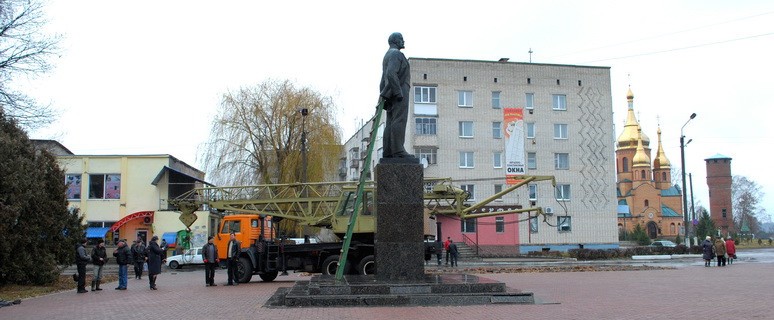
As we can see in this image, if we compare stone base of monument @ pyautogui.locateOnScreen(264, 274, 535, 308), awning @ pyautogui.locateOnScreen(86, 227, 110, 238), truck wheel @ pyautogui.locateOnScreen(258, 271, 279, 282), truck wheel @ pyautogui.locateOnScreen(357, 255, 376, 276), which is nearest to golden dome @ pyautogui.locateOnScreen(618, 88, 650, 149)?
awning @ pyautogui.locateOnScreen(86, 227, 110, 238)

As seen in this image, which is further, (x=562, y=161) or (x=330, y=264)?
(x=562, y=161)

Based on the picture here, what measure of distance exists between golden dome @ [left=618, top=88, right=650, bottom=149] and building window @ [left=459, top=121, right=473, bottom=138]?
228ft

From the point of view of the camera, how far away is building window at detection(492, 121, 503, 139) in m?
55.1

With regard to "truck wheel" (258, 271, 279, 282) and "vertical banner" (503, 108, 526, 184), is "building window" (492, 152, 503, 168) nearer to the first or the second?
"vertical banner" (503, 108, 526, 184)

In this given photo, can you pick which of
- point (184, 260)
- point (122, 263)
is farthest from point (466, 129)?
point (122, 263)

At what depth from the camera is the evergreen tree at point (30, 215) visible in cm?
1878

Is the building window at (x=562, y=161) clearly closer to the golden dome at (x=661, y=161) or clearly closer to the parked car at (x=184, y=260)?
the parked car at (x=184, y=260)

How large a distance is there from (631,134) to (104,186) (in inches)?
3633

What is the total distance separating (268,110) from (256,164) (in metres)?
3.45

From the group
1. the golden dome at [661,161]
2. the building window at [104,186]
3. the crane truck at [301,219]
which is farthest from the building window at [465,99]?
the golden dome at [661,161]

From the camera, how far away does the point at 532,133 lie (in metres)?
55.7

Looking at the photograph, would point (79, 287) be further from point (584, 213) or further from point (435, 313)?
point (584, 213)

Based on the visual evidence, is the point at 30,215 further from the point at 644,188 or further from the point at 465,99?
the point at 644,188

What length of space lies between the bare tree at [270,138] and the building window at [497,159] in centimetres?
1427
